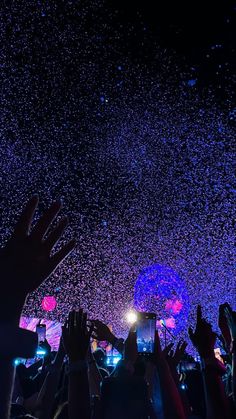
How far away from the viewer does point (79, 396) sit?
2.11 metres

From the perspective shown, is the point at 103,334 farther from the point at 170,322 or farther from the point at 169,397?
the point at 170,322

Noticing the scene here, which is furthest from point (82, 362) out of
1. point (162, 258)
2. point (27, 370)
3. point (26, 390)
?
point (162, 258)

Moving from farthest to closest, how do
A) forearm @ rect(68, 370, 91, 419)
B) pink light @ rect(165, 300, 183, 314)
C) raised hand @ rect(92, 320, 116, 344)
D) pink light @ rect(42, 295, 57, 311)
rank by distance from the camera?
pink light @ rect(165, 300, 183, 314) → pink light @ rect(42, 295, 57, 311) → raised hand @ rect(92, 320, 116, 344) → forearm @ rect(68, 370, 91, 419)

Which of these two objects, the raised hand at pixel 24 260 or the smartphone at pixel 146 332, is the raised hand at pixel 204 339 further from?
the raised hand at pixel 24 260

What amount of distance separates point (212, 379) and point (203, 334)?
1.01 ft

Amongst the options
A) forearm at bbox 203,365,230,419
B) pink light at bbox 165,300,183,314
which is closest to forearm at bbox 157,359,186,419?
forearm at bbox 203,365,230,419

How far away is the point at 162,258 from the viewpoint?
24.8 meters

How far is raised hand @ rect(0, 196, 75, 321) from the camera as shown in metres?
1.31

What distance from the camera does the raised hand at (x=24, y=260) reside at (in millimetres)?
1314

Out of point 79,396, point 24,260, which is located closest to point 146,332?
point 79,396

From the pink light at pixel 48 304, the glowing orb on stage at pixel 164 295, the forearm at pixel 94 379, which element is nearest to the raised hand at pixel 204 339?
the forearm at pixel 94 379

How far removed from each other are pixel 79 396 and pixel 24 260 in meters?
1.11

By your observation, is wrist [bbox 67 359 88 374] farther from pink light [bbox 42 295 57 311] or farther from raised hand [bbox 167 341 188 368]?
pink light [bbox 42 295 57 311]

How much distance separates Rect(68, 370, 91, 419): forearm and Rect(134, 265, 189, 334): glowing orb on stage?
21.0 metres
